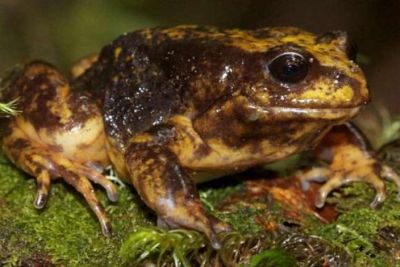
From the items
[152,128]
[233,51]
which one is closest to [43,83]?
[152,128]

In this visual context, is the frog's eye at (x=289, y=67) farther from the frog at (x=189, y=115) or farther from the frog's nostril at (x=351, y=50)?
the frog's nostril at (x=351, y=50)

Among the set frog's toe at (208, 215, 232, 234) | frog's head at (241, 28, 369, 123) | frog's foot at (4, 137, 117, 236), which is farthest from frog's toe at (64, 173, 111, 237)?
frog's head at (241, 28, 369, 123)

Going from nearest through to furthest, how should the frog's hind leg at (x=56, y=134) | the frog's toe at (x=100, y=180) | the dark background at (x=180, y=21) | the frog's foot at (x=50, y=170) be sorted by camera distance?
the frog's foot at (x=50, y=170) → the frog's toe at (x=100, y=180) → the frog's hind leg at (x=56, y=134) → the dark background at (x=180, y=21)

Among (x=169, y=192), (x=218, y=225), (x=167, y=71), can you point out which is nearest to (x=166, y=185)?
(x=169, y=192)

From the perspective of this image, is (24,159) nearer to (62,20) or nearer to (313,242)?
(313,242)

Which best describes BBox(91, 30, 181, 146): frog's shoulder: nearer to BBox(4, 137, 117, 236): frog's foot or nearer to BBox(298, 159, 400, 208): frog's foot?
BBox(4, 137, 117, 236): frog's foot

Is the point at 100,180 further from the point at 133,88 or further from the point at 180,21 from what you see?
the point at 180,21

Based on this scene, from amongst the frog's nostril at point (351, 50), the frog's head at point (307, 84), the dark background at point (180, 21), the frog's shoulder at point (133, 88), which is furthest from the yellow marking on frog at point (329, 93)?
the dark background at point (180, 21)
